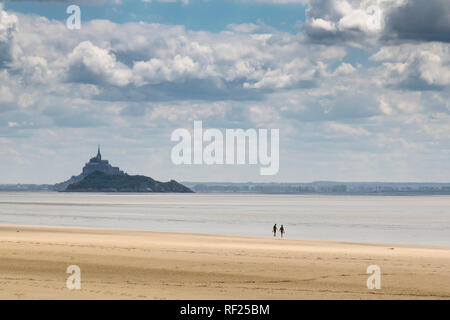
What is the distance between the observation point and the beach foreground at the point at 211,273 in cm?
3172

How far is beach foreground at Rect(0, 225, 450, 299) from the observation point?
31.7 meters

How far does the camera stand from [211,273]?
39.3 metres

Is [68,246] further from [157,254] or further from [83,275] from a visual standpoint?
[83,275]

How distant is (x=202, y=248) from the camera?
2275 inches

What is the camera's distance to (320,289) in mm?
33844

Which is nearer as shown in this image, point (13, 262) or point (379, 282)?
point (379, 282)
